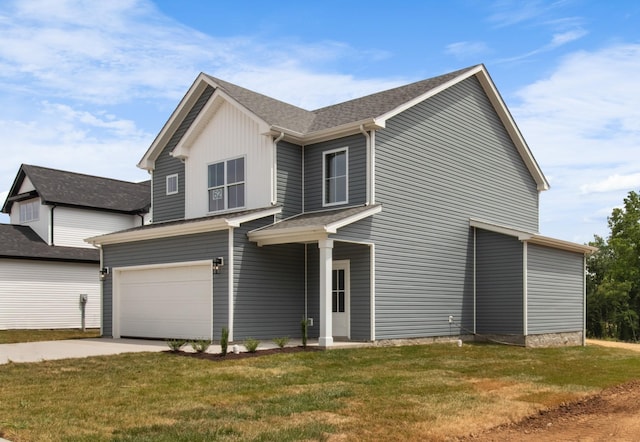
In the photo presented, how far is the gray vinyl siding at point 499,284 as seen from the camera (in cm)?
2022

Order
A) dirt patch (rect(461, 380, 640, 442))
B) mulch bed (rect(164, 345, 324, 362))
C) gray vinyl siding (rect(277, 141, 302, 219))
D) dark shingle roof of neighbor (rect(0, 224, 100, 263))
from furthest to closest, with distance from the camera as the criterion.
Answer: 1. dark shingle roof of neighbor (rect(0, 224, 100, 263))
2. gray vinyl siding (rect(277, 141, 302, 219))
3. mulch bed (rect(164, 345, 324, 362))
4. dirt patch (rect(461, 380, 640, 442))

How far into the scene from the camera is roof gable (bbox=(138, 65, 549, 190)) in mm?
18984

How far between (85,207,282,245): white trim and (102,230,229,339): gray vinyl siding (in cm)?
15

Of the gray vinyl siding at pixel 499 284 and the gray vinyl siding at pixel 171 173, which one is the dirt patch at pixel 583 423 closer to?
the gray vinyl siding at pixel 499 284

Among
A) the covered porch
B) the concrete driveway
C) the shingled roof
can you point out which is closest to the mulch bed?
the covered porch

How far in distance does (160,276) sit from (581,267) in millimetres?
14147

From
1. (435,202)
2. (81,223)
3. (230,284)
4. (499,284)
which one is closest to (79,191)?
(81,223)

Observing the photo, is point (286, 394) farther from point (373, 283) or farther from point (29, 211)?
point (29, 211)

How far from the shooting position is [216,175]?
20.8 meters

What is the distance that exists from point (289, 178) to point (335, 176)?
135cm

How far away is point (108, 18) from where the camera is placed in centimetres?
1460

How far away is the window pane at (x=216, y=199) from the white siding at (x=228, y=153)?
21 cm

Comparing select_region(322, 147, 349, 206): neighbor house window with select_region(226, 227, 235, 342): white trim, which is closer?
select_region(226, 227, 235, 342): white trim

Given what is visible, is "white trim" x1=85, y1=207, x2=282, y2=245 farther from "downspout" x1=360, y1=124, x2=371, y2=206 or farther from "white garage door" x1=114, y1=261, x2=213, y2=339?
"downspout" x1=360, y1=124, x2=371, y2=206
